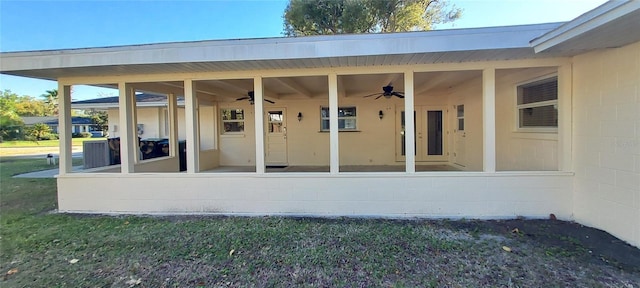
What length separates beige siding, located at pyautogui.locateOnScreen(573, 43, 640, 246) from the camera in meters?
3.23

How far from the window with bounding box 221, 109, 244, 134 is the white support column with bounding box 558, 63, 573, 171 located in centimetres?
814

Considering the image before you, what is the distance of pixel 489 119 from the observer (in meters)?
4.34

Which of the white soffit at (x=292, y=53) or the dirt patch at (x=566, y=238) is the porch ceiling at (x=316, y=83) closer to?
the white soffit at (x=292, y=53)

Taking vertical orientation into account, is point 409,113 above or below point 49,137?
below

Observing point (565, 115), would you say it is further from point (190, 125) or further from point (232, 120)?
point (232, 120)

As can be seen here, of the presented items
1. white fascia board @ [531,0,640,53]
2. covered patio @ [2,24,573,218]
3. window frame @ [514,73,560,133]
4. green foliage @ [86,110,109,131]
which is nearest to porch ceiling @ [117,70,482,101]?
covered patio @ [2,24,573,218]

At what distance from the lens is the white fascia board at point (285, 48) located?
12.1 feet

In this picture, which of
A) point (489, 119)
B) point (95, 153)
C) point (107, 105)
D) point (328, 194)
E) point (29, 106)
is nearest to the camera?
point (489, 119)

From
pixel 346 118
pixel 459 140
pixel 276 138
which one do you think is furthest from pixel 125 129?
pixel 459 140

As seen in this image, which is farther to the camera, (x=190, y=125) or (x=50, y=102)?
(x=50, y=102)

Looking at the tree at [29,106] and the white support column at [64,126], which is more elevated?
the tree at [29,106]

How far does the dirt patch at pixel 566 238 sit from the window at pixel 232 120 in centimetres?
737

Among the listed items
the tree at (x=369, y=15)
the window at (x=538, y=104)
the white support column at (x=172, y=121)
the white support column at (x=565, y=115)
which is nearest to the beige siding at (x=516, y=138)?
the window at (x=538, y=104)

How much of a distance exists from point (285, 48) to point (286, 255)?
265 cm
